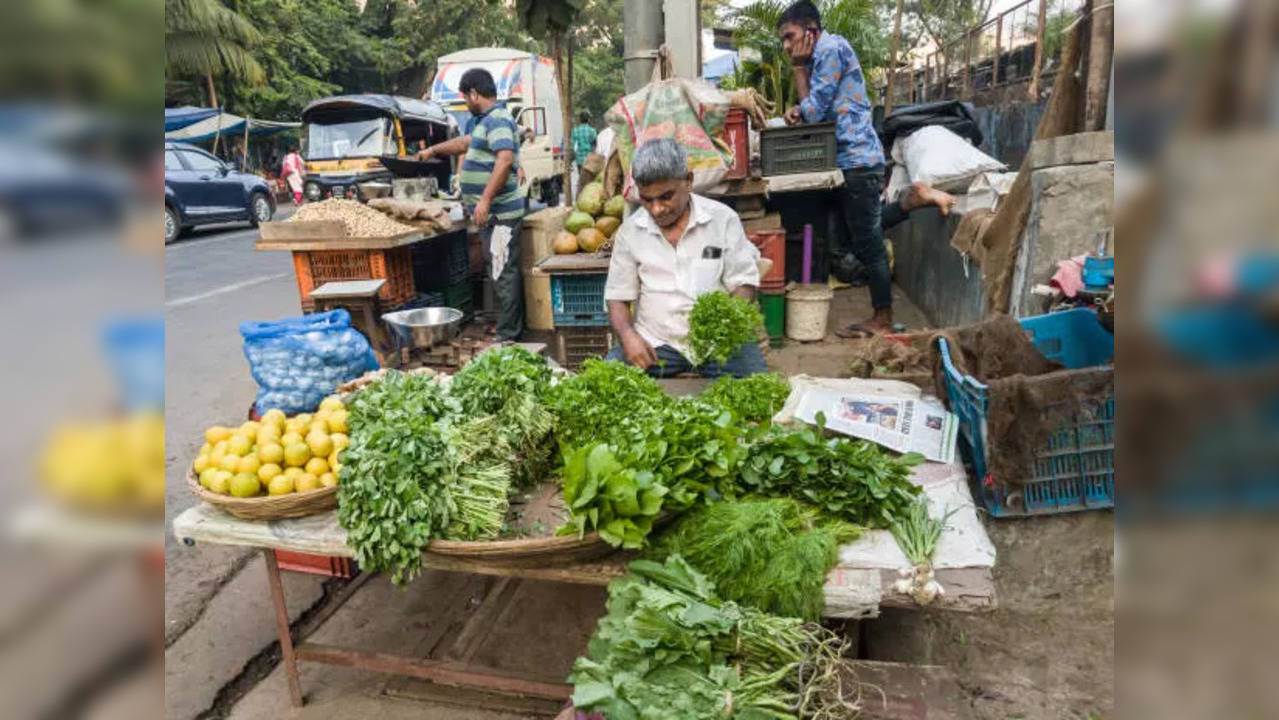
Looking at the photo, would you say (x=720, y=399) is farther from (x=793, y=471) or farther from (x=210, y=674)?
(x=210, y=674)

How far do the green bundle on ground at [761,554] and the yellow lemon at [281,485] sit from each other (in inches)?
46.7

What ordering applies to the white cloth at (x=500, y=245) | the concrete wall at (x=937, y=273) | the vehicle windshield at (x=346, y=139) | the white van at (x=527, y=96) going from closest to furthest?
the concrete wall at (x=937, y=273), the white cloth at (x=500, y=245), the vehicle windshield at (x=346, y=139), the white van at (x=527, y=96)

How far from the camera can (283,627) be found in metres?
2.73

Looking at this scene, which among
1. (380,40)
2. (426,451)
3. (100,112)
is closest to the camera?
(100,112)

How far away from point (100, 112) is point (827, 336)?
632 cm

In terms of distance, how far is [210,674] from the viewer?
3.01 metres

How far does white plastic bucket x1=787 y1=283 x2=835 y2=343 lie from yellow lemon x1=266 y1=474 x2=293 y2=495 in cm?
454

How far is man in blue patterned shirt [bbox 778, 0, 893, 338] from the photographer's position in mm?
5504

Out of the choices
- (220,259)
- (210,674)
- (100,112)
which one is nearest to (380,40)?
(220,259)

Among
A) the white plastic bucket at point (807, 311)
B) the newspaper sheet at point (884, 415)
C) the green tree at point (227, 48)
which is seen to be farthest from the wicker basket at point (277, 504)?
the green tree at point (227, 48)

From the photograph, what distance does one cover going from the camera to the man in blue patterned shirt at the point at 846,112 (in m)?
5.50

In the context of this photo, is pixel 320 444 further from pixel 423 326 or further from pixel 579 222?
pixel 579 222

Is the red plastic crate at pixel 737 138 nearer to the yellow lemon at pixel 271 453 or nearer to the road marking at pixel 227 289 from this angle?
the yellow lemon at pixel 271 453

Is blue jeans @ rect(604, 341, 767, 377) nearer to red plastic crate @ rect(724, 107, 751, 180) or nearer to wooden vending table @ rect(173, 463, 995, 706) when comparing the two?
wooden vending table @ rect(173, 463, 995, 706)
